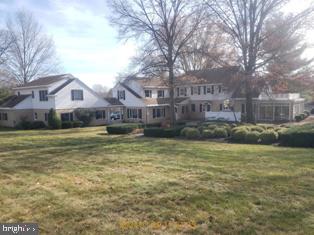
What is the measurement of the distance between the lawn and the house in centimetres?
2538

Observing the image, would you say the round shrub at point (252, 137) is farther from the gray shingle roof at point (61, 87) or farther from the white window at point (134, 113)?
the gray shingle roof at point (61, 87)

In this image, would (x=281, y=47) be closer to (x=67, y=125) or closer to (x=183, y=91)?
(x=183, y=91)

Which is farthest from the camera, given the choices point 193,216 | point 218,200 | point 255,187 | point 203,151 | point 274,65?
point 274,65

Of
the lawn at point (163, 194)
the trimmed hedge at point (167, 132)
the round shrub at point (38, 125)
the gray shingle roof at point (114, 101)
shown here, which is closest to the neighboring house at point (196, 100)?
the gray shingle roof at point (114, 101)

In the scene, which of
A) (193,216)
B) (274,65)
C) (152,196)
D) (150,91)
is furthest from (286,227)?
(150,91)

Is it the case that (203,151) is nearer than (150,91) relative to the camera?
Yes

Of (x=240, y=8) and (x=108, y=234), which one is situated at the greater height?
(x=240, y=8)

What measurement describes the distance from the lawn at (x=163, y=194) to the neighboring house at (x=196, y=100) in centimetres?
2638

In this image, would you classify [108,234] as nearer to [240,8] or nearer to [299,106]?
[240,8]

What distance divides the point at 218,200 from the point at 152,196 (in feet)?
4.97

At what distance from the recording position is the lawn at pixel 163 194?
19.5 feet

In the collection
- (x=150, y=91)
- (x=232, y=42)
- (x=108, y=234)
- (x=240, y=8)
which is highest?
(x=240, y=8)

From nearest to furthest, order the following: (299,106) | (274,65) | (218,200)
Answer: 1. (218,200)
2. (274,65)
3. (299,106)

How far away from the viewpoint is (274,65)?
1088 inches
